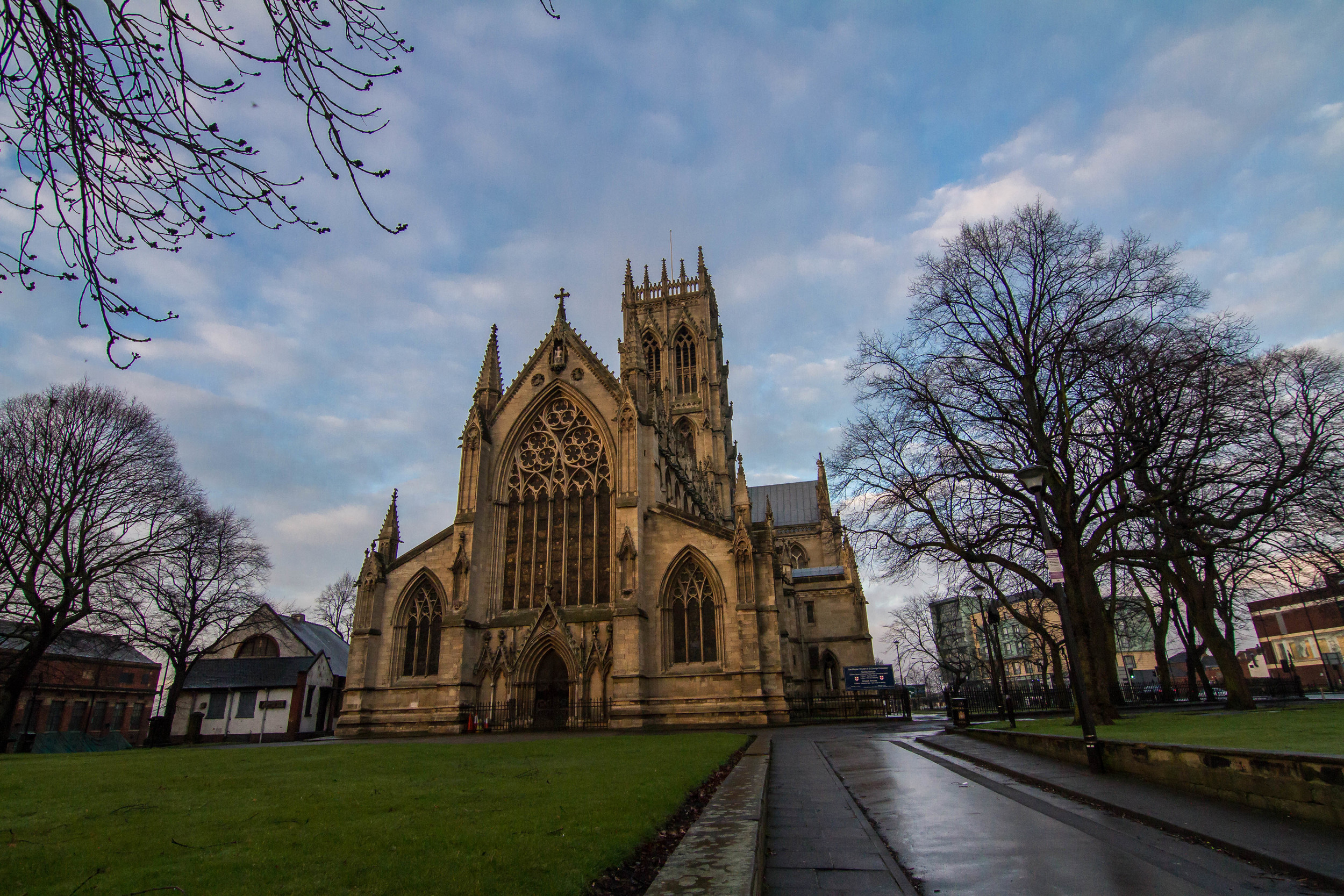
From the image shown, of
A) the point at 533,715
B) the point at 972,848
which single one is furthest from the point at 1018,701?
the point at 972,848

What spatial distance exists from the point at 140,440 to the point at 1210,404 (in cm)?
3287

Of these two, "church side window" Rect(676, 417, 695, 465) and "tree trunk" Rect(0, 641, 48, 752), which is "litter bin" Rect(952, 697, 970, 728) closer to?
"tree trunk" Rect(0, 641, 48, 752)

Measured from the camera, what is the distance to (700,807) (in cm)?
702

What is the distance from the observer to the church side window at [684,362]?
57344mm

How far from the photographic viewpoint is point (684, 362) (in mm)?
58531

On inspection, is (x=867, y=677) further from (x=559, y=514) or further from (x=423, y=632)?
(x=423, y=632)

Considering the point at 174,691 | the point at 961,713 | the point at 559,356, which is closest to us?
the point at 961,713

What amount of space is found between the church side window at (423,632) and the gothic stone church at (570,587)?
0.06 metres

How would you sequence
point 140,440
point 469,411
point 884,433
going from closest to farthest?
point 884,433 → point 140,440 → point 469,411

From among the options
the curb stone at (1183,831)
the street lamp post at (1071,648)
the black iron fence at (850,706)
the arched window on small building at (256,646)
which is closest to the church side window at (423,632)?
the black iron fence at (850,706)

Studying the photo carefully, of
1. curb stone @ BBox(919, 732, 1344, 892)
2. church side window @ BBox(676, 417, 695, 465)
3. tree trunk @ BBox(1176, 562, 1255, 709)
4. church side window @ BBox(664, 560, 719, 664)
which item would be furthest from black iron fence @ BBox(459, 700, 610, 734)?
church side window @ BBox(676, 417, 695, 465)

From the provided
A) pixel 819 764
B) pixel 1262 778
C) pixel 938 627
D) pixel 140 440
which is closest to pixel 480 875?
pixel 1262 778

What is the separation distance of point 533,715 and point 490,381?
14.3m

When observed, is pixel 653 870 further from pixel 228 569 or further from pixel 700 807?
pixel 228 569
